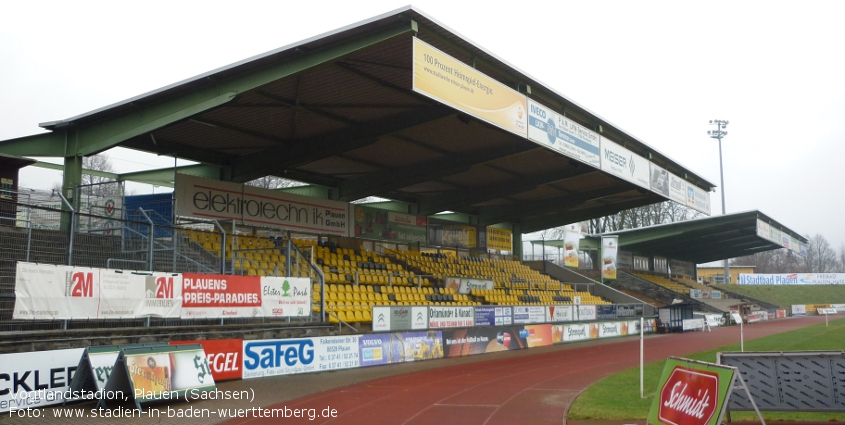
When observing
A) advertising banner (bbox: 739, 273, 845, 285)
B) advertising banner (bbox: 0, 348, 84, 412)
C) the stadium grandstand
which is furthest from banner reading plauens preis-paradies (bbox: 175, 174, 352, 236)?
advertising banner (bbox: 739, 273, 845, 285)

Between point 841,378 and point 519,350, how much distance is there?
1667 cm

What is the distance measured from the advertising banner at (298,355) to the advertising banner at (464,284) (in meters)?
11.3

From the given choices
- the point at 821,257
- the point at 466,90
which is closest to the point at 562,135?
the point at 466,90

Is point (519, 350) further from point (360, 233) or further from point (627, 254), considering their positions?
point (627, 254)

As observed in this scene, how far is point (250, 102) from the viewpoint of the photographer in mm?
19312

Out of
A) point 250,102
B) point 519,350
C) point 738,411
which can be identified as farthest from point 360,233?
point 738,411

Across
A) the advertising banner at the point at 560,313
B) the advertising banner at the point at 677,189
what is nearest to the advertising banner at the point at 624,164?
the advertising banner at the point at 677,189

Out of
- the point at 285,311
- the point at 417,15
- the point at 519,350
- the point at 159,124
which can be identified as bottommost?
the point at 519,350

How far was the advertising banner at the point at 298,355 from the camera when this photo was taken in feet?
52.6

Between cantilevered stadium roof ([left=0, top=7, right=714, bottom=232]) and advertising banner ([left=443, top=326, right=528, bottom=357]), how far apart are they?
6.56 metres

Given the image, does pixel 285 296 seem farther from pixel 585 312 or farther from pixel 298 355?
pixel 585 312

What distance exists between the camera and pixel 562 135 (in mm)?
23375

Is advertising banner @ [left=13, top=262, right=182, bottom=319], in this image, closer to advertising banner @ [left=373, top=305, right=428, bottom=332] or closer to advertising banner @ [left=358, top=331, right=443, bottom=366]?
advertising banner @ [left=358, top=331, right=443, bottom=366]

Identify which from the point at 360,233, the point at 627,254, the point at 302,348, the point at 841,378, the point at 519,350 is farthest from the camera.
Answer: the point at 627,254
